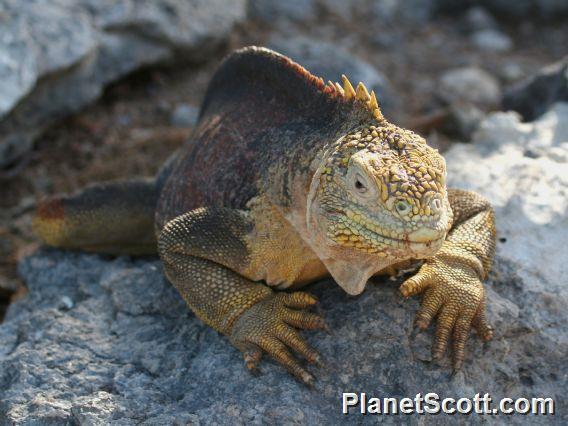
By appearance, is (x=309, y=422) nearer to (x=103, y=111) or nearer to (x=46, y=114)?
(x=46, y=114)

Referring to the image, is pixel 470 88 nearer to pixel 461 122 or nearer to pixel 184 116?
pixel 461 122

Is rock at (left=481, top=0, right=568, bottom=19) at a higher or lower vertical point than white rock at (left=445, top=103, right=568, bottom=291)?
higher

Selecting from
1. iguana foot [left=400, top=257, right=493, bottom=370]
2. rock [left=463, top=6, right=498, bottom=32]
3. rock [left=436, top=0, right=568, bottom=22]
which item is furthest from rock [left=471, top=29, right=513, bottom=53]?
iguana foot [left=400, top=257, right=493, bottom=370]

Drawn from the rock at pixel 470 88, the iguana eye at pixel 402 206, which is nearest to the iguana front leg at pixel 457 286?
the iguana eye at pixel 402 206

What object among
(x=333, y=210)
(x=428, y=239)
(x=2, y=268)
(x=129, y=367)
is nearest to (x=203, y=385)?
(x=129, y=367)

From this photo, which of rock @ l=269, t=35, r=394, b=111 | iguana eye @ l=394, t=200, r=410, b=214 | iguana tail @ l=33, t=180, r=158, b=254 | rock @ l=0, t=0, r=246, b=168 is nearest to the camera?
iguana eye @ l=394, t=200, r=410, b=214

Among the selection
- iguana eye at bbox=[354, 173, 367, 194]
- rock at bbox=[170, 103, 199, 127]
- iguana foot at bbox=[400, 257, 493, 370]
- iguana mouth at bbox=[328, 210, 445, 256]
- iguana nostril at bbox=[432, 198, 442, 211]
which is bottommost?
rock at bbox=[170, 103, 199, 127]

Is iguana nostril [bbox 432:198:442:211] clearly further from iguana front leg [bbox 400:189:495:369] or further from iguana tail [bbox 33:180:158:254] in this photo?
iguana tail [bbox 33:180:158:254]

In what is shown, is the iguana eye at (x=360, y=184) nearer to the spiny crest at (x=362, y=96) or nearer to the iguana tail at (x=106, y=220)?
the spiny crest at (x=362, y=96)
